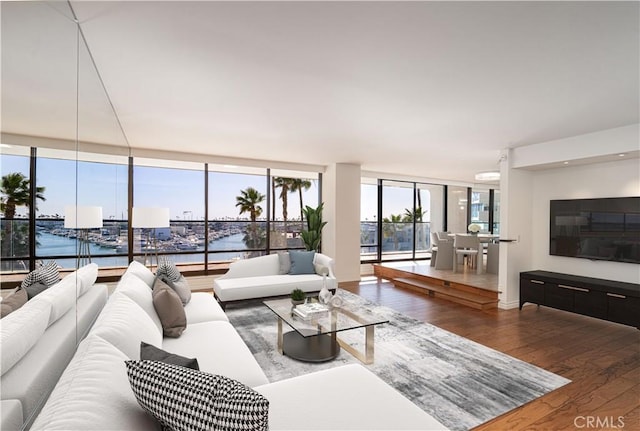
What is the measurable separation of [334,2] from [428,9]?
508 millimetres

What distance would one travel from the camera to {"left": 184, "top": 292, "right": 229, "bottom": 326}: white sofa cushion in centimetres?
302

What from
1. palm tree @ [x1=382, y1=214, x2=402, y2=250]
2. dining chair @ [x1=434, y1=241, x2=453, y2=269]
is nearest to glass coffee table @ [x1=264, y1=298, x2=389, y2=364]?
dining chair @ [x1=434, y1=241, x2=453, y2=269]

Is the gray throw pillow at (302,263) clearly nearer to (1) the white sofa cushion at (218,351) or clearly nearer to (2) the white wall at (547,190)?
(1) the white sofa cushion at (218,351)

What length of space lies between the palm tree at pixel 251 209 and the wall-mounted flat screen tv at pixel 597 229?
17.2 ft

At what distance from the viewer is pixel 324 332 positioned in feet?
9.42

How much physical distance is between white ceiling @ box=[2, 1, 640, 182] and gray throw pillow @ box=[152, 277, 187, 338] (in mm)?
1343

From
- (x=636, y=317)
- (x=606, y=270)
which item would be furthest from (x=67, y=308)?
(x=606, y=270)

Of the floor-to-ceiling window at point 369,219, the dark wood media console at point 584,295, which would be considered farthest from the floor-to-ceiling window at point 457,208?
the dark wood media console at point 584,295

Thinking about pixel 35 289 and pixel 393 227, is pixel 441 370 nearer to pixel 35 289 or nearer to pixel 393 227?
pixel 35 289

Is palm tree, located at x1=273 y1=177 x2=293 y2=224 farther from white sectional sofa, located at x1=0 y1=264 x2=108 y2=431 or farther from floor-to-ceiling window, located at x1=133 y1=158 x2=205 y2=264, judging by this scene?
white sectional sofa, located at x1=0 y1=264 x2=108 y2=431

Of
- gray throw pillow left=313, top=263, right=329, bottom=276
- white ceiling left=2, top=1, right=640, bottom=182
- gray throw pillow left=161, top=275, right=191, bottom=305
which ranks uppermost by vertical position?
white ceiling left=2, top=1, right=640, bottom=182

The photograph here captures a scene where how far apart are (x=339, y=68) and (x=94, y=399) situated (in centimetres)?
237

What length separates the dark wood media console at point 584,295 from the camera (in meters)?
3.84

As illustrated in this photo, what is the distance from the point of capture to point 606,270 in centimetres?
452
